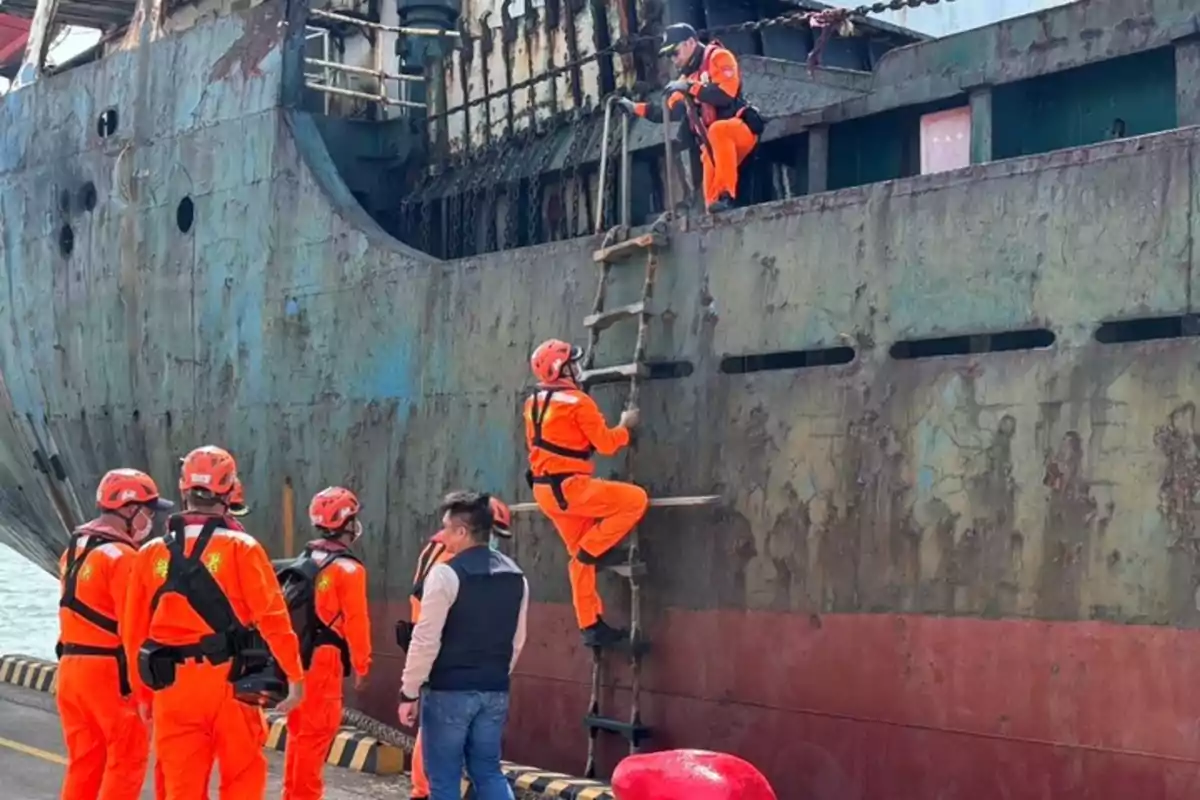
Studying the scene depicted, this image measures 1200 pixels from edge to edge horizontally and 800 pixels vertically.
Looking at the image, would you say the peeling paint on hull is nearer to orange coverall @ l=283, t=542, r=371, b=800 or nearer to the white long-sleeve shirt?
orange coverall @ l=283, t=542, r=371, b=800

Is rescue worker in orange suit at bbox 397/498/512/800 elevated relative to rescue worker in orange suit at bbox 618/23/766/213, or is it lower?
lower

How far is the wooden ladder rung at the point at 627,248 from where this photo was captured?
658 centimetres

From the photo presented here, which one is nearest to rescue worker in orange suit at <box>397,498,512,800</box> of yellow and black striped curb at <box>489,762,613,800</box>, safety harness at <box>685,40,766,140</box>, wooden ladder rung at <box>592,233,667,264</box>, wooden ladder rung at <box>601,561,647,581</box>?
yellow and black striped curb at <box>489,762,613,800</box>

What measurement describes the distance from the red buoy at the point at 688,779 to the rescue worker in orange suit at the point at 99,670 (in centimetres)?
319

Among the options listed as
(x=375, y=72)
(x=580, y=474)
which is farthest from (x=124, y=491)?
(x=375, y=72)

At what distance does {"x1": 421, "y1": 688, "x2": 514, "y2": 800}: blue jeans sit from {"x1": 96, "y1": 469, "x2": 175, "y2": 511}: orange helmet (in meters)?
1.43

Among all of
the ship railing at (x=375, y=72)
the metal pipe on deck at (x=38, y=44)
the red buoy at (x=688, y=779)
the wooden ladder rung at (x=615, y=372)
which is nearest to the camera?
the red buoy at (x=688, y=779)

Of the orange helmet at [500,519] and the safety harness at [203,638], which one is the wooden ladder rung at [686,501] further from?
the safety harness at [203,638]

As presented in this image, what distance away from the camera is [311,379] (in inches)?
336

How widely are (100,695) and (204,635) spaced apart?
38.0 inches

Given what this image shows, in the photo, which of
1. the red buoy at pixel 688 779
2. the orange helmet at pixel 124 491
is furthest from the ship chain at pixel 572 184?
the red buoy at pixel 688 779

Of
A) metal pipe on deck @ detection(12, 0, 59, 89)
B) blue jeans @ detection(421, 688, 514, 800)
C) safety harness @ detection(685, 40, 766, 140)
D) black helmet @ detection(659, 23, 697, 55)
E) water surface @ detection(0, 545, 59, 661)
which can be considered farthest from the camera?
water surface @ detection(0, 545, 59, 661)

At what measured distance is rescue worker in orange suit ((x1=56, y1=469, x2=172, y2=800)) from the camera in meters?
5.50

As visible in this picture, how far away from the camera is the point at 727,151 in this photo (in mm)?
6770
